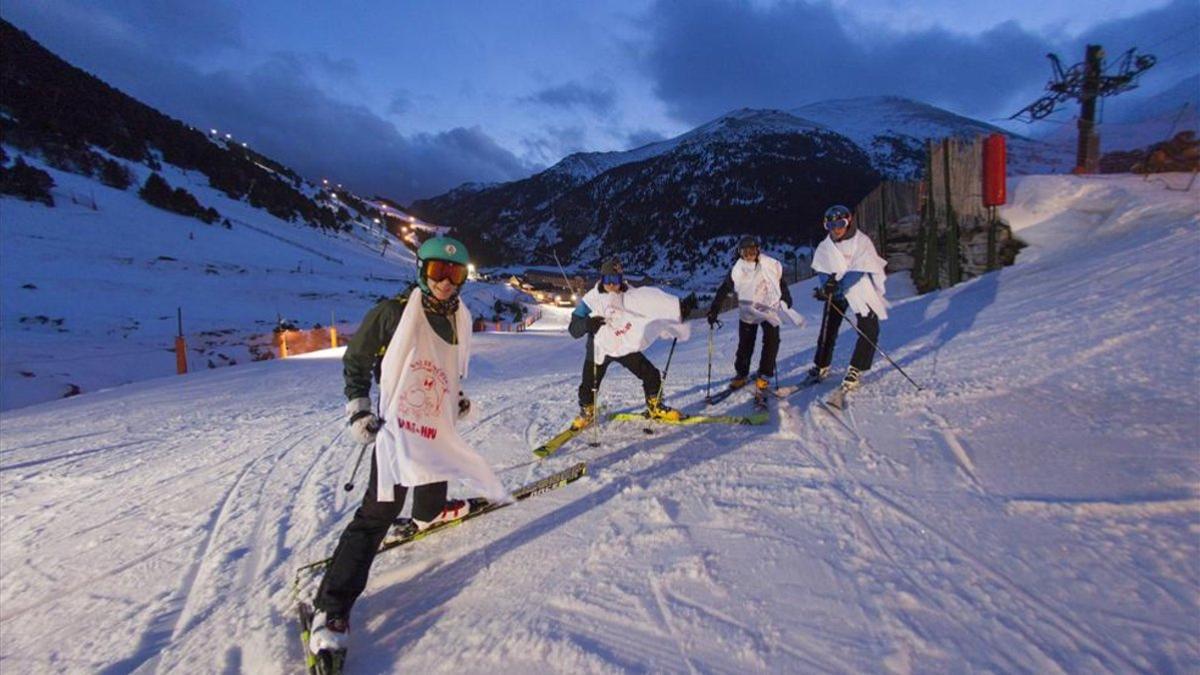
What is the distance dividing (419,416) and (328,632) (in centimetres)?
102

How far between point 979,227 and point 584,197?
15605 cm

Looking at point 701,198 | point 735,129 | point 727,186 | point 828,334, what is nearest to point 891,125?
point 735,129

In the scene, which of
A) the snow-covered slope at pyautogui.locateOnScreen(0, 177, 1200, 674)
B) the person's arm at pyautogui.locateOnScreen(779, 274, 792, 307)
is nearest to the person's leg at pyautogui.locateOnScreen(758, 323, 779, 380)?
the person's arm at pyautogui.locateOnScreen(779, 274, 792, 307)

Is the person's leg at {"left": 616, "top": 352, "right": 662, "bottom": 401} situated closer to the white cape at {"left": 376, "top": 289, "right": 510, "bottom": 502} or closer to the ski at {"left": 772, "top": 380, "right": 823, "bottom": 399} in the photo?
the ski at {"left": 772, "top": 380, "right": 823, "bottom": 399}

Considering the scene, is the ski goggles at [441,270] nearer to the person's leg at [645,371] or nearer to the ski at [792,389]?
the person's leg at [645,371]

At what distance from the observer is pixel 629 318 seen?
5.69 meters

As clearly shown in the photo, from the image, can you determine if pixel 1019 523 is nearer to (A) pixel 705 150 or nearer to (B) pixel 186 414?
(B) pixel 186 414

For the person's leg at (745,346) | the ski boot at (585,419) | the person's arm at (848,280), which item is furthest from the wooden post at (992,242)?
the ski boot at (585,419)

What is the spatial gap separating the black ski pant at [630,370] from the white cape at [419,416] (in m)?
2.69

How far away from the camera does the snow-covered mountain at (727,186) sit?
108 meters

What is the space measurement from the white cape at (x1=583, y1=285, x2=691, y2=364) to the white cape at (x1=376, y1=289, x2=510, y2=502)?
8.77 feet

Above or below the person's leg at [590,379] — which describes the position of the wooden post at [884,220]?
above

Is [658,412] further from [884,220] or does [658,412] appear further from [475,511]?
[884,220]

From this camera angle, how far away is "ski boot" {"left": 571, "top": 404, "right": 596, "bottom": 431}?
5797 mm
